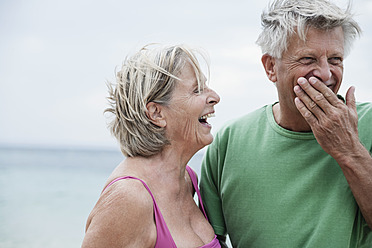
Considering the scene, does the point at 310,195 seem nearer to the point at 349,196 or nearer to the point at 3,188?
the point at 349,196

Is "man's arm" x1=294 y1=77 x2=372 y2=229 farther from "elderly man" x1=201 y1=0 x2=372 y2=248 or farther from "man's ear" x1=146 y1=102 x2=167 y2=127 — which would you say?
"man's ear" x1=146 y1=102 x2=167 y2=127

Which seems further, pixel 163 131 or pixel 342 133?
pixel 163 131

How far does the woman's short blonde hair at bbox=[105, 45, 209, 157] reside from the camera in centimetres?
214

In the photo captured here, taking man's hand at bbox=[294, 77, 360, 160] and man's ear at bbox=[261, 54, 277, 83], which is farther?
man's ear at bbox=[261, 54, 277, 83]

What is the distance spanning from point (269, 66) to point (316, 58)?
335 mm

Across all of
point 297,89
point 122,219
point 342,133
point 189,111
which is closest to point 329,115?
point 342,133

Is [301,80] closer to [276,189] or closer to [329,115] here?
[329,115]

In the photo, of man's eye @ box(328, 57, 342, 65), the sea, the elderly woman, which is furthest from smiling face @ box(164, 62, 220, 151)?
the sea

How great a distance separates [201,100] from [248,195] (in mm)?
633

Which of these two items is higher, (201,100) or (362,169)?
(201,100)

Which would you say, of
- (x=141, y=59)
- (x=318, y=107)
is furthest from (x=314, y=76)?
(x=141, y=59)

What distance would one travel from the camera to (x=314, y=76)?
7.29 feet

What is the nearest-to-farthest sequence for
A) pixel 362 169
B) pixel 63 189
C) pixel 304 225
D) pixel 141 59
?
pixel 362 169
pixel 141 59
pixel 304 225
pixel 63 189

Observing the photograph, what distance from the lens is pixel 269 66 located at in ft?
8.20
